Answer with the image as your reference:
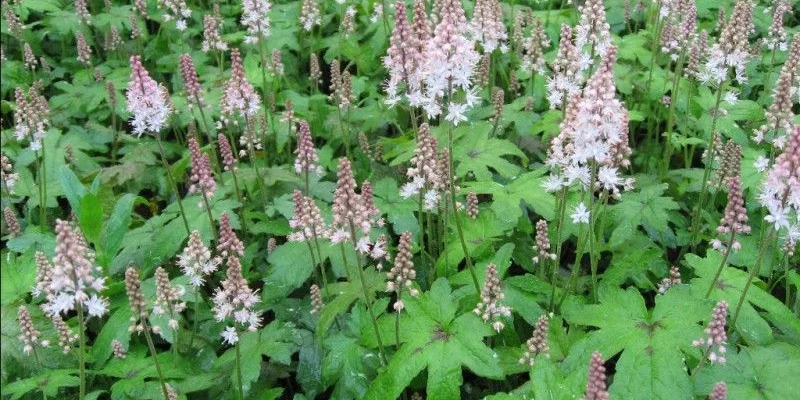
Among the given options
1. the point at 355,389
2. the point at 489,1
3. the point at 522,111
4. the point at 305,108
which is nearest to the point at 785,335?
the point at 355,389

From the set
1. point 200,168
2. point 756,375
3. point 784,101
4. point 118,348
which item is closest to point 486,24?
point 784,101

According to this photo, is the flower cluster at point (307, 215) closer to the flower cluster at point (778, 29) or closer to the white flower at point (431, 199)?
the white flower at point (431, 199)

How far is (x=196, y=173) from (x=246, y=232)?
1.03 m

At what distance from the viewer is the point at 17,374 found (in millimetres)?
4781

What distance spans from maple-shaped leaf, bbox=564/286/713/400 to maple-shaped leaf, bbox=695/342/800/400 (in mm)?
188

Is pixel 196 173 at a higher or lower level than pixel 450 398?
higher

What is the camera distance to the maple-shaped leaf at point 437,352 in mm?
3850

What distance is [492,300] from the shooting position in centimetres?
419

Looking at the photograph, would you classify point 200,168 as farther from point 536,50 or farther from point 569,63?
point 536,50

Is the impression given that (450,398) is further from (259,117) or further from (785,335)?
(259,117)

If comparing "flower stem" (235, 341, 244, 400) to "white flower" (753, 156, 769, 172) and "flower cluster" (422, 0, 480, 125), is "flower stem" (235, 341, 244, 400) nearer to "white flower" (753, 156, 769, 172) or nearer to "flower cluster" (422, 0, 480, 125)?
"flower cluster" (422, 0, 480, 125)

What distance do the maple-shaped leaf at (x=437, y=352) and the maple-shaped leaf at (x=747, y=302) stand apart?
147cm

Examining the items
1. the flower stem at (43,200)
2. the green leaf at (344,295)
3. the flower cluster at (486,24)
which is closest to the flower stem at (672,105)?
the flower cluster at (486,24)

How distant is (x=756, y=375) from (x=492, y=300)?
1417 millimetres
